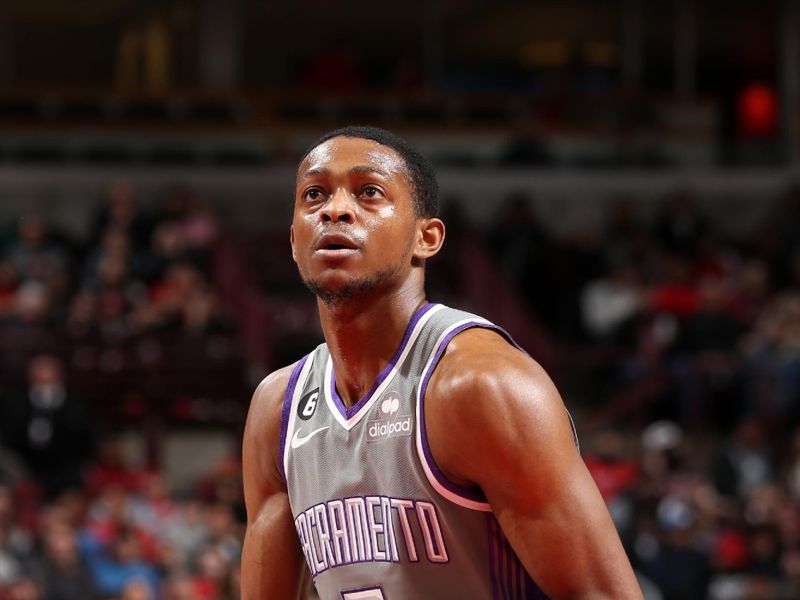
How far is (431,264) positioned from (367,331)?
548 inches

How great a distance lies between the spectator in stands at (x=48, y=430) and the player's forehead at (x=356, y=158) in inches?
374

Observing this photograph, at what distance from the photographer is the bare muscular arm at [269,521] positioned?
11.8ft

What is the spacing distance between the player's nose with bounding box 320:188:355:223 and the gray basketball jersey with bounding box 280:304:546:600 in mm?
301

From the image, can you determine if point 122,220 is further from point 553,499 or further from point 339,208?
point 553,499

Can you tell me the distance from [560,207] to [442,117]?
2.10m

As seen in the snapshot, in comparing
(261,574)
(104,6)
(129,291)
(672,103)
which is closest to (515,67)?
(672,103)

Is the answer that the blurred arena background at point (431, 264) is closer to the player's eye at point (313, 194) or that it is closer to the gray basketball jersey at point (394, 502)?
the gray basketball jersey at point (394, 502)

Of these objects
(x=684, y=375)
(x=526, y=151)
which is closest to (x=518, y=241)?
(x=526, y=151)

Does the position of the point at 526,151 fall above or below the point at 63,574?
above

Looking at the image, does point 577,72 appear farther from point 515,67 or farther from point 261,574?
point 261,574

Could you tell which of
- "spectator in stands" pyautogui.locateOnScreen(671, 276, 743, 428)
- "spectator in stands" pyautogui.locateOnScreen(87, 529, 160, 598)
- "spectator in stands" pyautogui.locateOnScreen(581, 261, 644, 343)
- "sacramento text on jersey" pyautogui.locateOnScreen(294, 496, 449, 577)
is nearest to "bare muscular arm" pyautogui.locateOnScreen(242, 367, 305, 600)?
"sacramento text on jersey" pyautogui.locateOnScreen(294, 496, 449, 577)

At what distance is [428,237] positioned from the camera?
336 cm

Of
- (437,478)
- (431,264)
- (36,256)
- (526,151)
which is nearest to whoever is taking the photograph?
(437,478)

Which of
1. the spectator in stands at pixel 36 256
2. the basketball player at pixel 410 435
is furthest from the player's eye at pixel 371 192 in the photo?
the spectator in stands at pixel 36 256
